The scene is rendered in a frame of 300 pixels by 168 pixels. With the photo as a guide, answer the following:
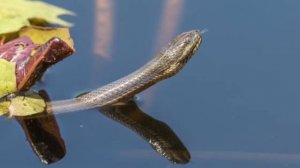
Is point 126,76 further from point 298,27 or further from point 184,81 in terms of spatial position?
point 298,27

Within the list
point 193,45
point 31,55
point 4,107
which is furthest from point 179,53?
point 4,107

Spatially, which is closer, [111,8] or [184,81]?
[184,81]

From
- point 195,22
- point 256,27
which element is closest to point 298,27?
point 256,27

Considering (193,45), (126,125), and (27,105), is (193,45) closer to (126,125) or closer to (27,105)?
(126,125)

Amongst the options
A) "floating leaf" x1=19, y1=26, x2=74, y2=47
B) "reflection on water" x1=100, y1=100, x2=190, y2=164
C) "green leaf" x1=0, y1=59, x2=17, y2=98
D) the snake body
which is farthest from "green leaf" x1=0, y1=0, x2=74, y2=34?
"reflection on water" x1=100, y1=100, x2=190, y2=164

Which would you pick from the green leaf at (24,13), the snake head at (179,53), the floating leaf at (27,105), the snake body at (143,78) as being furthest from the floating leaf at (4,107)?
the snake head at (179,53)

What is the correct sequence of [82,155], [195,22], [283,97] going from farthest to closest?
1. [195,22]
2. [283,97]
3. [82,155]

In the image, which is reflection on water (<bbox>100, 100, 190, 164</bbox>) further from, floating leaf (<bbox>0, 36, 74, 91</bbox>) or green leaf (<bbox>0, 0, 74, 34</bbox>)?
green leaf (<bbox>0, 0, 74, 34</bbox>)
